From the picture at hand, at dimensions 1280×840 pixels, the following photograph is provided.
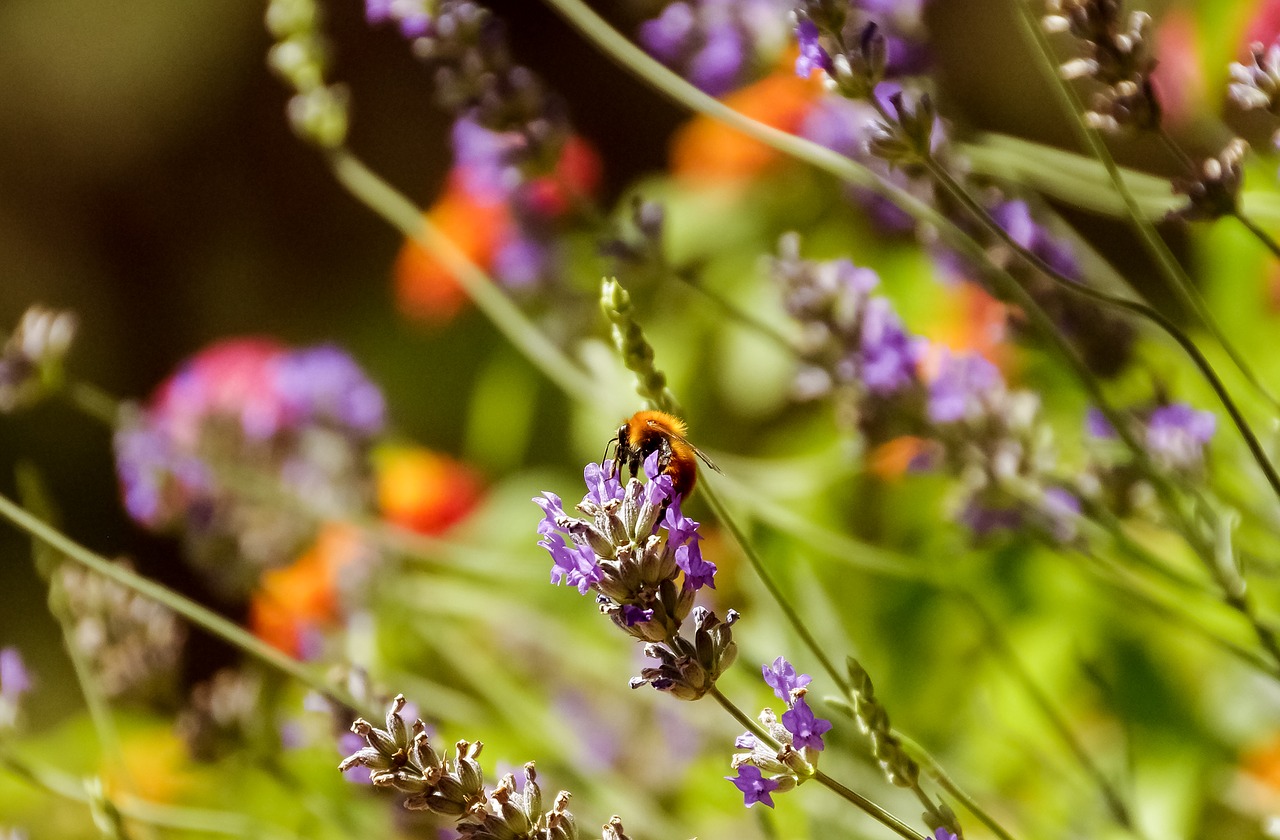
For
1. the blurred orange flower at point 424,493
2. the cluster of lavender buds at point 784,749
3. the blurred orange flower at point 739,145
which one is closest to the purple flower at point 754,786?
the cluster of lavender buds at point 784,749

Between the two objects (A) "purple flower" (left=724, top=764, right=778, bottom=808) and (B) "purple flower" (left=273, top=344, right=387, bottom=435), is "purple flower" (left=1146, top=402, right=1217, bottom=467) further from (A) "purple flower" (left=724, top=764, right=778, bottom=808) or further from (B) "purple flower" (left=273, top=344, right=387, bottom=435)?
(B) "purple flower" (left=273, top=344, right=387, bottom=435)

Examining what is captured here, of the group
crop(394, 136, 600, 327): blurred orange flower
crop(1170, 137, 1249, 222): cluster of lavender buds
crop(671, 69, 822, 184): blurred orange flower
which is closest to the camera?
crop(1170, 137, 1249, 222): cluster of lavender buds

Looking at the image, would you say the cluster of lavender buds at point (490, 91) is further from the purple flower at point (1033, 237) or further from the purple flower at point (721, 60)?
the purple flower at point (1033, 237)

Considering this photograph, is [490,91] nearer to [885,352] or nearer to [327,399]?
[885,352]

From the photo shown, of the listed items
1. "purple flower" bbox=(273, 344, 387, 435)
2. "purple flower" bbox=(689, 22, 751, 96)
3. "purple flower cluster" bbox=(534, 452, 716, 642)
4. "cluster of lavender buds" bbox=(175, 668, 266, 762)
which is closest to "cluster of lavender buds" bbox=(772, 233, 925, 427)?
"purple flower" bbox=(689, 22, 751, 96)

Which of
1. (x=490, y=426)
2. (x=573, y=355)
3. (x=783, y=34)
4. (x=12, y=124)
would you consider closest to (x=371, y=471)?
(x=573, y=355)

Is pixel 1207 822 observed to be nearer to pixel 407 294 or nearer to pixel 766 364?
pixel 766 364

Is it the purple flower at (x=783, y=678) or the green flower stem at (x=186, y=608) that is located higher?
the purple flower at (x=783, y=678)
